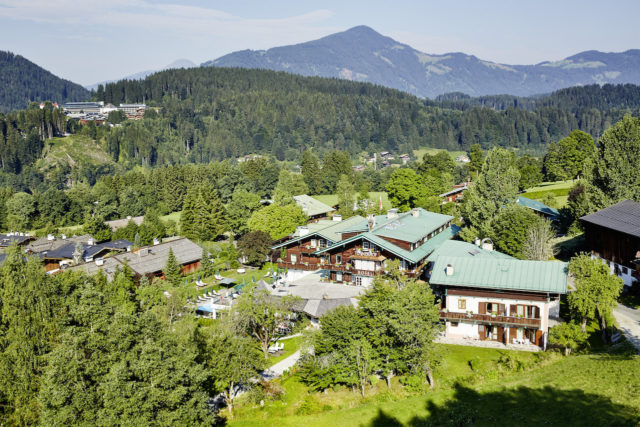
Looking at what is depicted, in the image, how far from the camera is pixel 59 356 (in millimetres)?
28047

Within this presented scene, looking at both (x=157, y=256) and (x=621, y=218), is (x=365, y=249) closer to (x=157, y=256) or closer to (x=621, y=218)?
(x=621, y=218)

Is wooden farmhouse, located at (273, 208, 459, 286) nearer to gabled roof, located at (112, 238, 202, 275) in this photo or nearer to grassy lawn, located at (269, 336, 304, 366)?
grassy lawn, located at (269, 336, 304, 366)

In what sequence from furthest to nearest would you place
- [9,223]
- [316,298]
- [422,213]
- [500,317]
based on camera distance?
[9,223]
[422,213]
[316,298]
[500,317]

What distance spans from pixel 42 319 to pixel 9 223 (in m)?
86.3

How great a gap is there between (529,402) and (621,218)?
107ft

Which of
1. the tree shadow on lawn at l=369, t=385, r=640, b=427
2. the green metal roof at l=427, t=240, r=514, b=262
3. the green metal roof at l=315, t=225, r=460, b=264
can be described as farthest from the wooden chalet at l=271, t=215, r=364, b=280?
the tree shadow on lawn at l=369, t=385, r=640, b=427

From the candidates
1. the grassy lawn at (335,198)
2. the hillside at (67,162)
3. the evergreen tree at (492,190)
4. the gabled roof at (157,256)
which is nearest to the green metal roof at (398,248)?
the evergreen tree at (492,190)

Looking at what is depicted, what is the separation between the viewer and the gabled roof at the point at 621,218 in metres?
50.9

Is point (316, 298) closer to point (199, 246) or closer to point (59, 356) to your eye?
point (59, 356)

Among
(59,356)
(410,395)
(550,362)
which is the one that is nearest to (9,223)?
(59,356)

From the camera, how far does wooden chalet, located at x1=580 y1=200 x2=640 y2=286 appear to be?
50344 mm

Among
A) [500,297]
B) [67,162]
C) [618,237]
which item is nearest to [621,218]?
[618,237]

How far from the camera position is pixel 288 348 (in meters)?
46.8

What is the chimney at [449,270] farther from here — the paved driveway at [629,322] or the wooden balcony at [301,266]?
the wooden balcony at [301,266]
